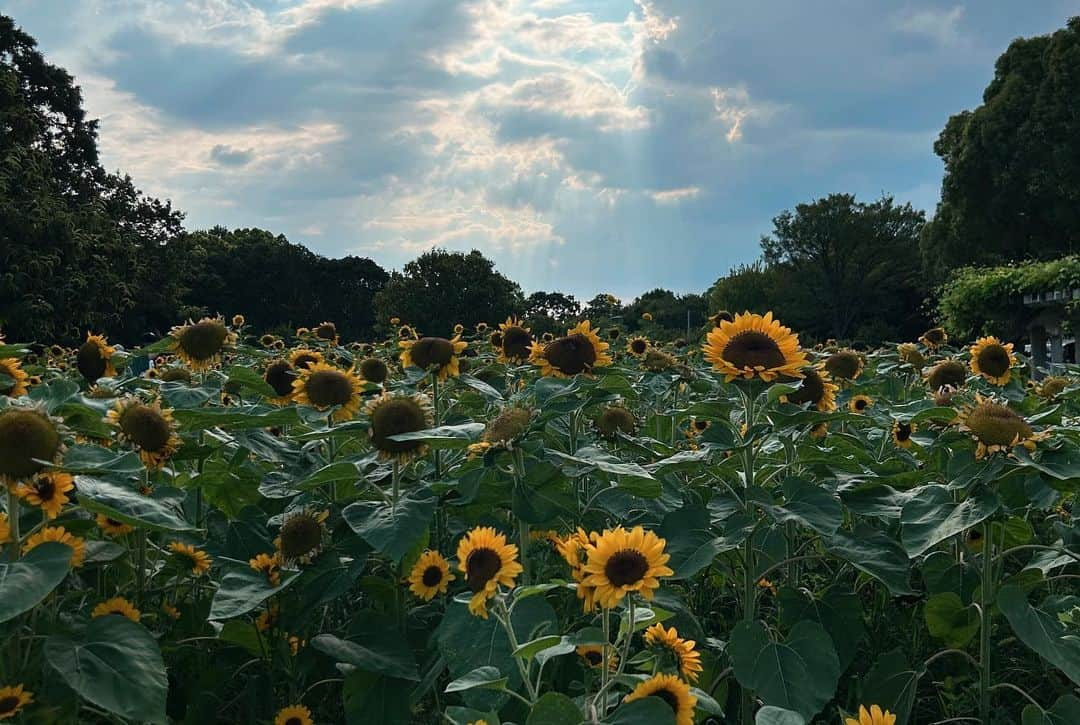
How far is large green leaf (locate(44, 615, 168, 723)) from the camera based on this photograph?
1.66 meters

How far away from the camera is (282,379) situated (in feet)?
10.3

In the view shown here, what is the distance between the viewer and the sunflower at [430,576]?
2.25 m

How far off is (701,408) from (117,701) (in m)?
1.43

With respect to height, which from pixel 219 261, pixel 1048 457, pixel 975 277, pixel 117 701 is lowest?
pixel 117 701

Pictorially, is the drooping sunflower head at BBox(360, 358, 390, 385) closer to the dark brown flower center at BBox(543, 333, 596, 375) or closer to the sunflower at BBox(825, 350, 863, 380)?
the dark brown flower center at BBox(543, 333, 596, 375)

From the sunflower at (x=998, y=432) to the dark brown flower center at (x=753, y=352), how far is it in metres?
0.50

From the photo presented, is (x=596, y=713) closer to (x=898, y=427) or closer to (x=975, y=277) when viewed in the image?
(x=898, y=427)

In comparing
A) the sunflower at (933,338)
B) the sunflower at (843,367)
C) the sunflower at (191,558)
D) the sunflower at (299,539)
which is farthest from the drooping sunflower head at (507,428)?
the sunflower at (933,338)

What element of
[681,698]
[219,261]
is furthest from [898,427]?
[219,261]

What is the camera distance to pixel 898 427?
11.0 feet

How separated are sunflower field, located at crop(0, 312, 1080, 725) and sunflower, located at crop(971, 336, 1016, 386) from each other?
3.30ft

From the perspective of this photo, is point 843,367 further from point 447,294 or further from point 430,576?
point 447,294

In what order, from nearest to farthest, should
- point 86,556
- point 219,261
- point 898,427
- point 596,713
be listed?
point 596,713 < point 86,556 < point 898,427 < point 219,261

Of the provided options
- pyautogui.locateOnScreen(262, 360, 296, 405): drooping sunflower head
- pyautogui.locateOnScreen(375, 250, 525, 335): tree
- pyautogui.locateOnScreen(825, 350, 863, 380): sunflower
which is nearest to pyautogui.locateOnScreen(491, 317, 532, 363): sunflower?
pyautogui.locateOnScreen(262, 360, 296, 405): drooping sunflower head
